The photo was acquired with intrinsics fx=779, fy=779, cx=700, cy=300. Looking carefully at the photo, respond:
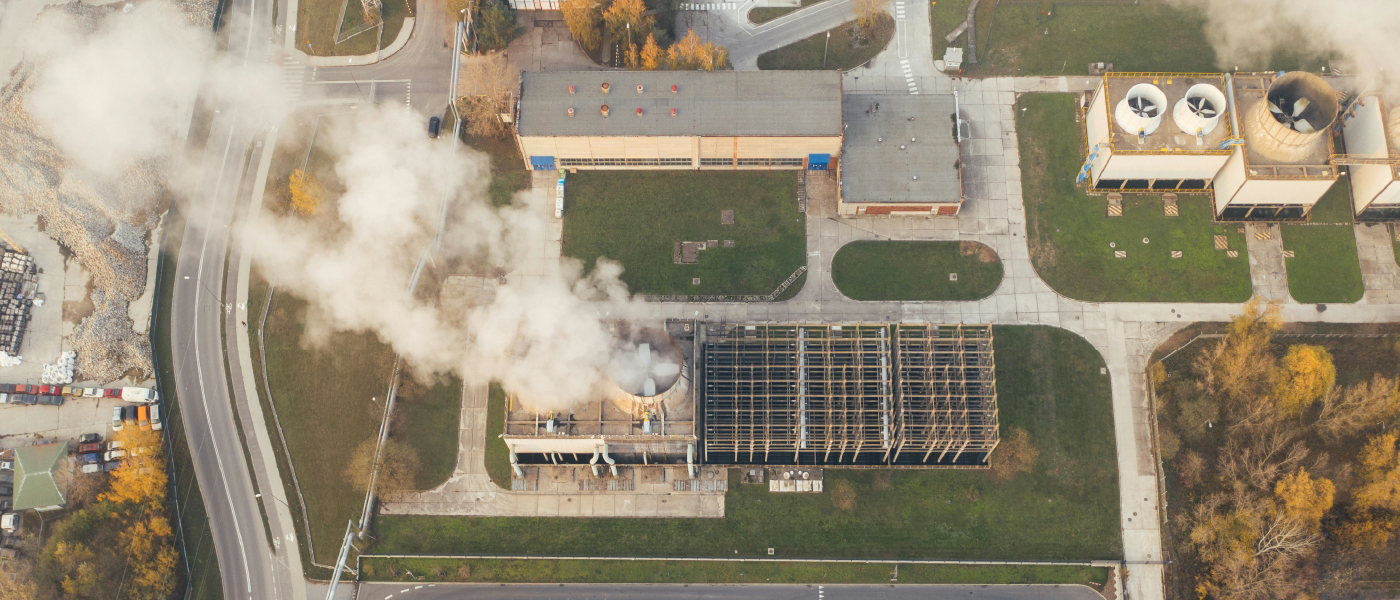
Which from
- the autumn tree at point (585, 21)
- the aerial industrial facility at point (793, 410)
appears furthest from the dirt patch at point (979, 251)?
the autumn tree at point (585, 21)

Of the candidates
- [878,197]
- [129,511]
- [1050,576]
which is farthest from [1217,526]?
[129,511]

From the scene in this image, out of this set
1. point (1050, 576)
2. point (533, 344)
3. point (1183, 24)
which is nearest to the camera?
point (533, 344)

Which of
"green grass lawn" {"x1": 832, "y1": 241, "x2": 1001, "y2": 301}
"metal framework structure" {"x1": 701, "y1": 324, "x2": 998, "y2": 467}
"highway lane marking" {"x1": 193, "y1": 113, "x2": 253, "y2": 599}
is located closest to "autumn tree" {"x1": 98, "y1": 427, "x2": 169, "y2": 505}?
"highway lane marking" {"x1": 193, "y1": 113, "x2": 253, "y2": 599}

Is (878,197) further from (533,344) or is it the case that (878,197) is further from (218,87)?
(218,87)

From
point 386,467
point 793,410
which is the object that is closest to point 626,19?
point 793,410

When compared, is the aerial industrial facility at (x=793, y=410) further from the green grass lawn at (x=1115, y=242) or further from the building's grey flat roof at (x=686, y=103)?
the building's grey flat roof at (x=686, y=103)

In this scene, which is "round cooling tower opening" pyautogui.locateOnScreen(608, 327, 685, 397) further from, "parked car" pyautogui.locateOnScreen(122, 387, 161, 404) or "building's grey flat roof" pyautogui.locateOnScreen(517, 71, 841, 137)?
"parked car" pyautogui.locateOnScreen(122, 387, 161, 404)

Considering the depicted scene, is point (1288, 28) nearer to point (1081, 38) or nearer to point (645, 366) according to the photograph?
point (1081, 38)
